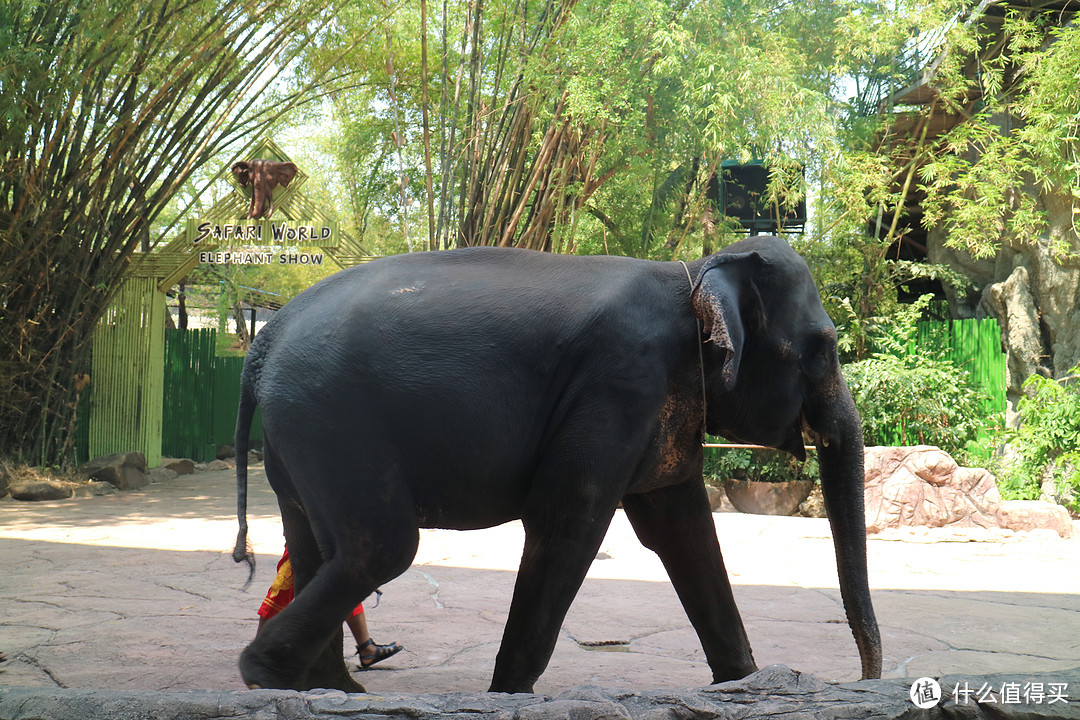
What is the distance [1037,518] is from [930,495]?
776 mm

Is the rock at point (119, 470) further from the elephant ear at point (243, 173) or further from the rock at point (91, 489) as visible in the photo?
the elephant ear at point (243, 173)

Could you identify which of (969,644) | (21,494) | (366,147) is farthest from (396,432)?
(366,147)

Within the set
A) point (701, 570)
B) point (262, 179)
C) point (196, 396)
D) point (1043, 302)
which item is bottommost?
point (196, 396)

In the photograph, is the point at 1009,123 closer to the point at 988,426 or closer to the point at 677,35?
the point at 988,426

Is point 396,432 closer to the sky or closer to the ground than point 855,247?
closer to the ground

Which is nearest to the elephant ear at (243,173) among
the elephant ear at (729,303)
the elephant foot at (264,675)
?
the elephant ear at (729,303)

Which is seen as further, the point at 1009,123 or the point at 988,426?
the point at 1009,123

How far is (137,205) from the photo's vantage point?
30.8 feet

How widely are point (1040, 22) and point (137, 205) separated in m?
9.30

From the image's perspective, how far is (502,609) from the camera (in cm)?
440

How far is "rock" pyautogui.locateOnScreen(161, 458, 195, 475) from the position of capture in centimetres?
1118

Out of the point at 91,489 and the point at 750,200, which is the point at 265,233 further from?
the point at 750,200

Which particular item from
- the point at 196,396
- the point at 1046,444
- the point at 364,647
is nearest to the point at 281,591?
the point at 364,647

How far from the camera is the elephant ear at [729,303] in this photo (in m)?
2.46
